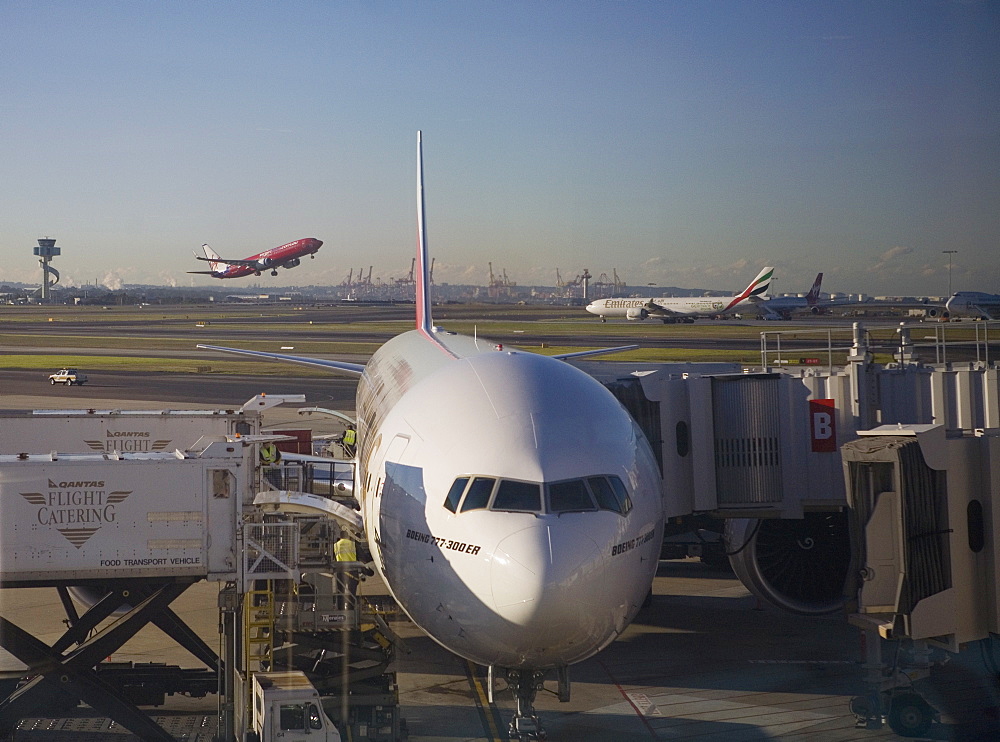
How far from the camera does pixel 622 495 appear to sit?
9.96 meters

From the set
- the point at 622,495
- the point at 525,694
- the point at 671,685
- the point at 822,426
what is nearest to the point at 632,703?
the point at 671,685

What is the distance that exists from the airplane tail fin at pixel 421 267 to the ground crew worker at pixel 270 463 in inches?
322

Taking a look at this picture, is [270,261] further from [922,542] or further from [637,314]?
[922,542]

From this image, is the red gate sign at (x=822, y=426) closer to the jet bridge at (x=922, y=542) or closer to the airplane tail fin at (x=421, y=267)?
the jet bridge at (x=922, y=542)

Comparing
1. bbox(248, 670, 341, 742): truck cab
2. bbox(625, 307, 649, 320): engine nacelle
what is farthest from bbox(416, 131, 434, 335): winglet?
bbox(625, 307, 649, 320): engine nacelle

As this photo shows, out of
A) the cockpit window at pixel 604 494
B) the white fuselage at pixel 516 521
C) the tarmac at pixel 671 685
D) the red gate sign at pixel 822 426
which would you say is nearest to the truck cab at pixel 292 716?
the white fuselage at pixel 516 521

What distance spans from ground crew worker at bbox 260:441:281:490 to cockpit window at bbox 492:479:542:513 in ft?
23.0

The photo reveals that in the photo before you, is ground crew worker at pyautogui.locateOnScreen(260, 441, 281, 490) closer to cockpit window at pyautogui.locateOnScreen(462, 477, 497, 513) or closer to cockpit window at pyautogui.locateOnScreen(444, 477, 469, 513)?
cockpit window at pyautogui.locateOnScreen(444, 477, 469, 513)

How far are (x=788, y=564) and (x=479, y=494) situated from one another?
27.2 feet

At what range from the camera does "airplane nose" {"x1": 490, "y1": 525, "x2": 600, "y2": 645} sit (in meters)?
8.91

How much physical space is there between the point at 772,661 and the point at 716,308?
98467 millimetres

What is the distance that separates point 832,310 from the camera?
111875 millimetres

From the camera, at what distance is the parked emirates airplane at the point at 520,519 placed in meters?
9.12

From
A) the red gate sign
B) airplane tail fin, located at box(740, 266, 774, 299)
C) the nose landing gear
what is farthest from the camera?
airplane tail fin, located at box(740, 266, 774, 299)
